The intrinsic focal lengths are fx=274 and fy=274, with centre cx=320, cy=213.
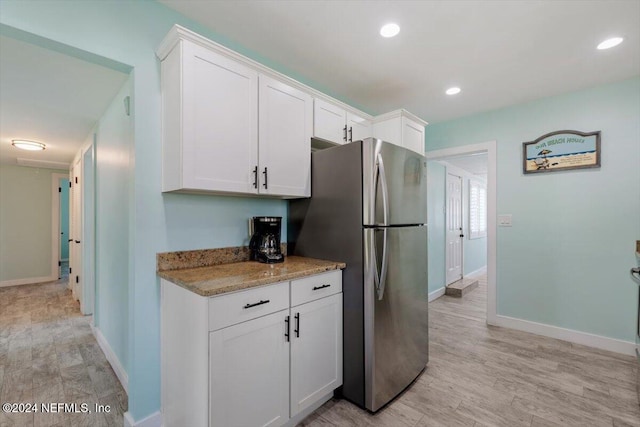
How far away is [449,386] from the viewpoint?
2.09 metres

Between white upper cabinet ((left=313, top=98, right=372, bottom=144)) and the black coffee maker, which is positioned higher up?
white upper cabinet ((left=313, top=98, right=372, bottom=144))

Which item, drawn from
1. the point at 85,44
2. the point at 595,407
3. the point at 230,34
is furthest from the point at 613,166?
the point at 85,44

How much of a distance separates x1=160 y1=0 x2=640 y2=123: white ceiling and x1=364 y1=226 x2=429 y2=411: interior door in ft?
4.62

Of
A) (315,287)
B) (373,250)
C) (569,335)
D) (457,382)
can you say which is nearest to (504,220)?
(569,335)

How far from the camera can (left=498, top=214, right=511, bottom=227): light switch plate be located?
325 centimetres

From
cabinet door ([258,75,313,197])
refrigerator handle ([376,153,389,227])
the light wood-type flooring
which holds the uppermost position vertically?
cabinet door ([258,75,313,197])

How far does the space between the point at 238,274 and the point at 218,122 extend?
910 millimetres

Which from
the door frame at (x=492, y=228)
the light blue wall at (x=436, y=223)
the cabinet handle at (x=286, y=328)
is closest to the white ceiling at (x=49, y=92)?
the cabinet handle at (x=286, y=328)

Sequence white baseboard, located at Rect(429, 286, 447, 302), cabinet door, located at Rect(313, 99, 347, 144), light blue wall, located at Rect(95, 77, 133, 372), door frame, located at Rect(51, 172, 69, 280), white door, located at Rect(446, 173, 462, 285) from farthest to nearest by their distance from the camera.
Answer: door frame, located at Rect(51, 172, 69, 280), white door, located at Rect(446, 173, 462, 285), white baseboard, located at Rect(429, 286, 447, 302), cabinet door, located at Rect(313, 99, 347, 144), light blue wall, located at Rect(95, 77, 133, 372)

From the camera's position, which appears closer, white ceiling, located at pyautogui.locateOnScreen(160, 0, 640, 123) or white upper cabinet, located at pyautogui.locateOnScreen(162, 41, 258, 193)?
white upper cabinet, located at pyautogui.locateOnScreen(162, 41, 258, 193)

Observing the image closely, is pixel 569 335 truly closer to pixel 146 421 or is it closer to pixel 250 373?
pixel 250 373

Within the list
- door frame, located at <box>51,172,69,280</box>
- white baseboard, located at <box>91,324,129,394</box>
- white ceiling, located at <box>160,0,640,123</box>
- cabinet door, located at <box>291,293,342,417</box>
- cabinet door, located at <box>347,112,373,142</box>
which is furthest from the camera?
door frame, located at <box>51,172,69,280</box>

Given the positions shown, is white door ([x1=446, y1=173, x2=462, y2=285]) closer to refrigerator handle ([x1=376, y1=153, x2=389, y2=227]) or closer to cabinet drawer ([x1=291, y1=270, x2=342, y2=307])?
refrigerator handle ([x1=376, y1=153, x2=389, y2=227])

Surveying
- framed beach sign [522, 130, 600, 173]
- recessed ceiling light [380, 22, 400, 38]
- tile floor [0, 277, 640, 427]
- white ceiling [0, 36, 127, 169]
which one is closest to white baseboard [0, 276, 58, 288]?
tile floor [0, 277, 640, 427]
